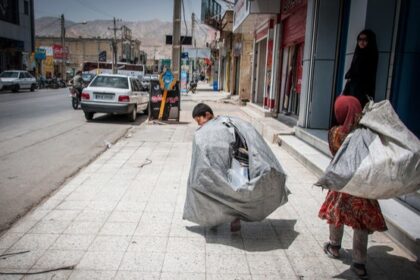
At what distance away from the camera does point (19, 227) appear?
421cm

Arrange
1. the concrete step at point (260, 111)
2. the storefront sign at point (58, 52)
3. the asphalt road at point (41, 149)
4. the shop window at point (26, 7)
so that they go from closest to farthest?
the asphalt road at point (41, 149)
the concrete step at point (260, 111)
the shop window at point (26, 7)
the storefront sign at point (58, 52)

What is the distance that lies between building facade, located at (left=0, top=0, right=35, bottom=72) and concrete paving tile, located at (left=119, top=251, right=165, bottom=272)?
39244 millimetres

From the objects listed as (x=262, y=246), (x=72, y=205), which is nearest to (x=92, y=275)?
(x=262, y=246)

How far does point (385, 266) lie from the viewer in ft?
11.5

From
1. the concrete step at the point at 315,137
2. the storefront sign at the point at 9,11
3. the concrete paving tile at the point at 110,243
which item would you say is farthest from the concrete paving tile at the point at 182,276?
the storefront sign at the point at 9,11

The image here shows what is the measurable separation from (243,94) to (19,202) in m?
18.2

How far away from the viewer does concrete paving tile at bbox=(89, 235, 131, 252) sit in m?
3.72

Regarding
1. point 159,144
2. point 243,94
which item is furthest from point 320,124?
point 243,94

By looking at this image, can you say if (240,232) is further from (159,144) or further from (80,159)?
(159,144)

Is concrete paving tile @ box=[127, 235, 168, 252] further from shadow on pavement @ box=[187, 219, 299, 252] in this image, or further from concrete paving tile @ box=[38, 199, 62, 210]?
concrete paving tile @ box=[38, 199, 62, 210]

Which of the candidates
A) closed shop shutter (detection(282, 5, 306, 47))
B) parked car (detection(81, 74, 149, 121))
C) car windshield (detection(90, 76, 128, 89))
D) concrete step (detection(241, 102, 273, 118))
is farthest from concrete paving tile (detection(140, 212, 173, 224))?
car windshield (detection(90, 76, 128, 89))

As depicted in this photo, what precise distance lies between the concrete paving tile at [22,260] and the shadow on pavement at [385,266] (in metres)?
2.69

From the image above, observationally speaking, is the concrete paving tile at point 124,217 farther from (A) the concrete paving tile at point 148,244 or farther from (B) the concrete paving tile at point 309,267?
(B) the concrete paving tile at point 309,267

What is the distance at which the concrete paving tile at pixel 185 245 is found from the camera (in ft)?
12.3
